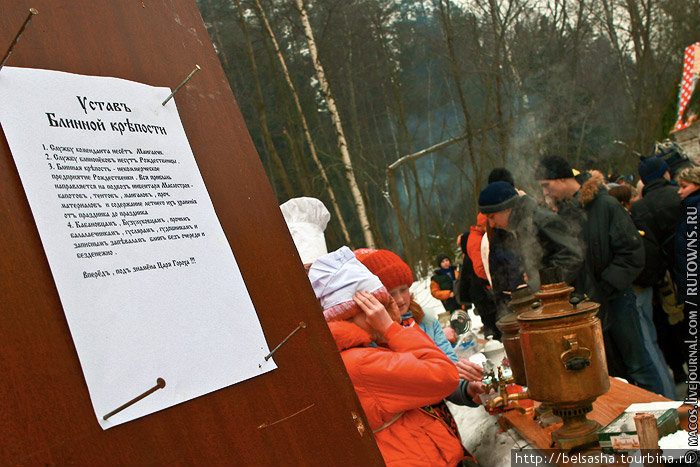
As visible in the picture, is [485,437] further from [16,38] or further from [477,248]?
[16,38]

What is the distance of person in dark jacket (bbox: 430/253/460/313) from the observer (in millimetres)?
7215

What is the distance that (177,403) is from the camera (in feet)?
3.04

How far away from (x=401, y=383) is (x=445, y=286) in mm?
5903

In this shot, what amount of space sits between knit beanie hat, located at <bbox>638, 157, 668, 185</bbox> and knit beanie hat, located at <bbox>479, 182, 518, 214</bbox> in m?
1.67

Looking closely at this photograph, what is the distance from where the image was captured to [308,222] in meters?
3.72

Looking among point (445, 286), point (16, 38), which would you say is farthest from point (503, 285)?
point (445, 286)

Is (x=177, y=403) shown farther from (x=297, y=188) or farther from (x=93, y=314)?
(x=297, y=188)

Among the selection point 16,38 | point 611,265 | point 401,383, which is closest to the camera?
point 16,38

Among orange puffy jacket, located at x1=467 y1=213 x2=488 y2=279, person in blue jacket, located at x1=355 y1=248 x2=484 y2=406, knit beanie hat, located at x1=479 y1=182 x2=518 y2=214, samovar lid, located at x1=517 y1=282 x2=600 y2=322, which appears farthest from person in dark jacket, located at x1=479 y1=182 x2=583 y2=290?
samovar lid, located at x1=517 y1=282 x2=600 y2=322

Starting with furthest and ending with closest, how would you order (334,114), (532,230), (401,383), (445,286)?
(334,114) < (445,286) < (532,230) < (401,383)

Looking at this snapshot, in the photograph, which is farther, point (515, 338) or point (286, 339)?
point (515, 338)

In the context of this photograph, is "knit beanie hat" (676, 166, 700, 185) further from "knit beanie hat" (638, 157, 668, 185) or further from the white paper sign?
the white paper sign

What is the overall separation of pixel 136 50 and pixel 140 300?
55cm

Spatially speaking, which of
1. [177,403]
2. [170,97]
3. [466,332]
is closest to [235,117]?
[170,97]
